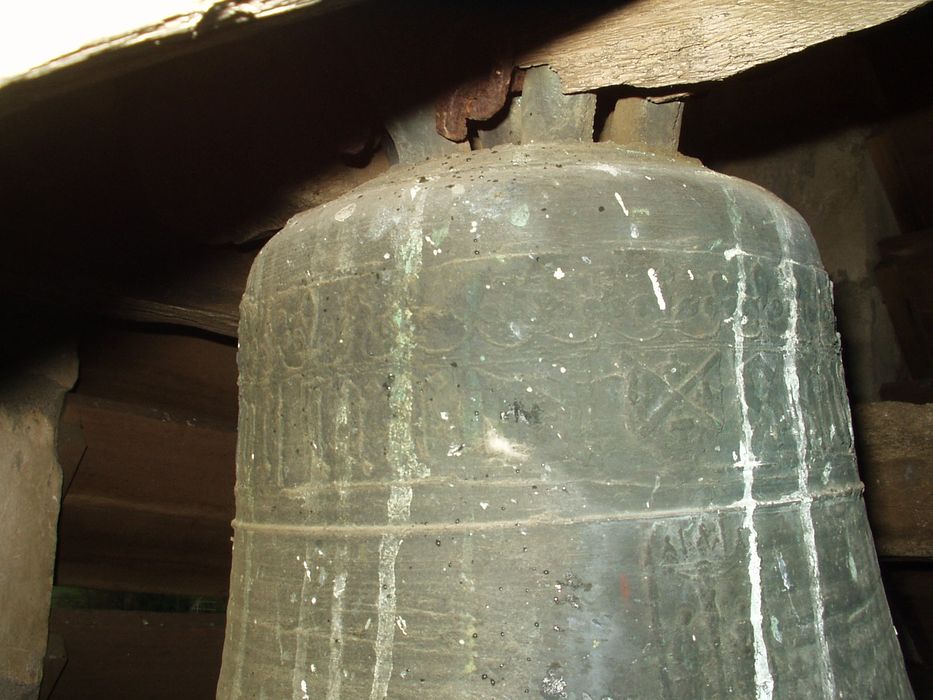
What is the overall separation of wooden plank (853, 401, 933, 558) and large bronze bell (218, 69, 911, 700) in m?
0.95

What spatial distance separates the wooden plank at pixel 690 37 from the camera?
3.65 feet

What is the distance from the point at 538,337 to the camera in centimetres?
100

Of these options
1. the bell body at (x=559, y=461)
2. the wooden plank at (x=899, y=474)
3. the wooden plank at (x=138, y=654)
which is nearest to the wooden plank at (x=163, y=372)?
the wooden plank at (x=138, y=654)

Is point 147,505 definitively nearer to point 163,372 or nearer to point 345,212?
point 163,372

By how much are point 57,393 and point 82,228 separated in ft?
1.10

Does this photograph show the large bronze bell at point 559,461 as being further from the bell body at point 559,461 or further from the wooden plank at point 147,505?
the wooden plank at point 147,505

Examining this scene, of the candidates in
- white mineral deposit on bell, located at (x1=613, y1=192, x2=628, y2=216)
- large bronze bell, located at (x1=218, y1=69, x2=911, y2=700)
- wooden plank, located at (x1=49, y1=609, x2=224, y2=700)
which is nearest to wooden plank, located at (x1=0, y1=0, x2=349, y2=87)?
large bronze bell, located at (x1=218, y1=69, x2=911, y2=700)

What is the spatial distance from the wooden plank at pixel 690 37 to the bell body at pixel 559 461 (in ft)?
0.49

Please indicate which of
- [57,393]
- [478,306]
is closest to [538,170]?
[478,306]

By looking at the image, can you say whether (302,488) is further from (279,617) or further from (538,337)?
(538,337)

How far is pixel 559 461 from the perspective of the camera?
0.97 metres

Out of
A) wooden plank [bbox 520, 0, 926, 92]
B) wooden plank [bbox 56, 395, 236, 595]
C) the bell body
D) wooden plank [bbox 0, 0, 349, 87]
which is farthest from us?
wooden plank [bbox 56, 395, 236, 595]

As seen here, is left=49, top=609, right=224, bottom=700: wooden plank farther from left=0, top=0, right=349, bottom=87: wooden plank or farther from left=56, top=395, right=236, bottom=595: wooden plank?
left=0, top=0, right=349, bottom=87: wooden plank

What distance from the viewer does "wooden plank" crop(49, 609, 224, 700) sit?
74.2 inches
